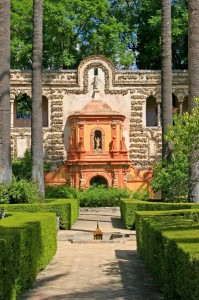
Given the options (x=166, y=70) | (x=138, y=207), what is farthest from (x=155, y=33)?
(x=138, y=207)

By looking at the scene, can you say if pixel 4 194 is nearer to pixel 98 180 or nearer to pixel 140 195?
pixel 140 195

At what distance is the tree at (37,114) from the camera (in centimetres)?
2170

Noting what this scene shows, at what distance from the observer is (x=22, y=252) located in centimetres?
882

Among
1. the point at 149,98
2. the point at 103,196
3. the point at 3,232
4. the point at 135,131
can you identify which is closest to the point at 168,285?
the point at 3,232

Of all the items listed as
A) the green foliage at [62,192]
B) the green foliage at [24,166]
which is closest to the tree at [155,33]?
the green foliage at [24,166]

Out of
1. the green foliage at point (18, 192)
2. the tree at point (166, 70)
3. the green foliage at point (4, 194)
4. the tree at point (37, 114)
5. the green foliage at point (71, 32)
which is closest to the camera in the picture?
the green foliage at point (4, 194)

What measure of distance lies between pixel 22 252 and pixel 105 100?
3036 cm

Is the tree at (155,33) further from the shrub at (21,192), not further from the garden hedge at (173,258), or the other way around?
the garden hedge at (173,258)

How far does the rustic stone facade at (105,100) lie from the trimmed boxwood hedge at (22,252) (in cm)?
2607

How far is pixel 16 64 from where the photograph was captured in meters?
42.2

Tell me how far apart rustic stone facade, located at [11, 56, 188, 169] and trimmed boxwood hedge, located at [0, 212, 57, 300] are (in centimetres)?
2607

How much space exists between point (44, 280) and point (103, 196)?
68.4ft

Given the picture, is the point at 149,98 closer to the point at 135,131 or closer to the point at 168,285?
the point at 135,131

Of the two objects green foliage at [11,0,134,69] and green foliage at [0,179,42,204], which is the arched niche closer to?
green foliage at [11,0,134,69]
